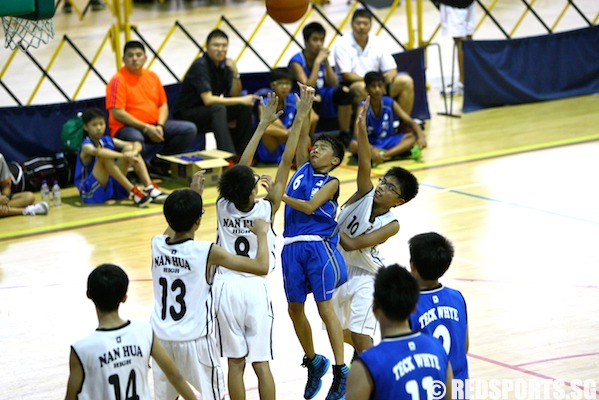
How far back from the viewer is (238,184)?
605 centimetres

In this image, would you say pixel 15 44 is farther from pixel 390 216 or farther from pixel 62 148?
pixel 62 148

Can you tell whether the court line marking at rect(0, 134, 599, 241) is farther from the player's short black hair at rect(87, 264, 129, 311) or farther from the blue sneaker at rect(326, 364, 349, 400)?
the player's short black hair at rect(87, 264, 129, 311)

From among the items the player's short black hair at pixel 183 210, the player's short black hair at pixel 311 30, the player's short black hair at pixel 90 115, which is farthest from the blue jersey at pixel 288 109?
the player's short black hair at pixel 183 210

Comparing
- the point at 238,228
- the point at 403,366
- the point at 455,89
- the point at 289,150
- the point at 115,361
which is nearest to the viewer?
the point at 403,366

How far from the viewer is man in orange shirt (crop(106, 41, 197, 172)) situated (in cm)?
1204

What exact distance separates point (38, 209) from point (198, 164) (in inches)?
72.7

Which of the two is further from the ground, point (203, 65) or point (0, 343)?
point (203, 65)

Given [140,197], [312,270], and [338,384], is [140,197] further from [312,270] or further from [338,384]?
[338,384]

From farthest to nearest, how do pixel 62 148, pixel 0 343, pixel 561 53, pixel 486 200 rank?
1. pixel 561 53
2. pixel 62 148
3. pixel 486 200
4. pixel 0 343

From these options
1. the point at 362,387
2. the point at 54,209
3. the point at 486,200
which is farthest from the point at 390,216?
the point at 54,209

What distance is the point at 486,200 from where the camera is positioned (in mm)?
11117

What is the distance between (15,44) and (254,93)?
6670mm

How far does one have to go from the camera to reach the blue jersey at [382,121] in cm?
1279

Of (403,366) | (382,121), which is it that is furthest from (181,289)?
(382,121)
